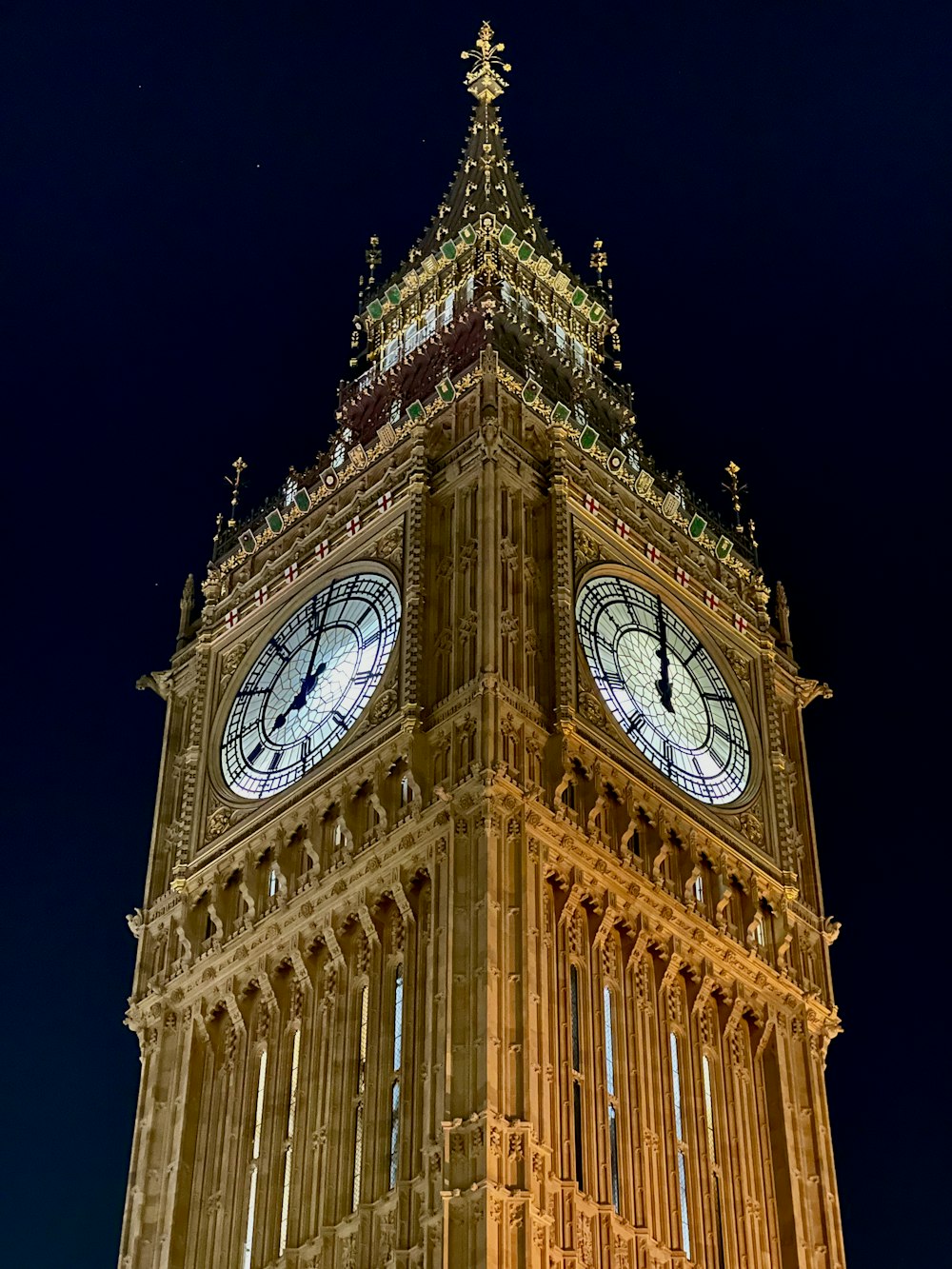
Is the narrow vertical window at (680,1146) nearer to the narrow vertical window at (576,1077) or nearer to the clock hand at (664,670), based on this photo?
the narrow vertical window at (576,1077)

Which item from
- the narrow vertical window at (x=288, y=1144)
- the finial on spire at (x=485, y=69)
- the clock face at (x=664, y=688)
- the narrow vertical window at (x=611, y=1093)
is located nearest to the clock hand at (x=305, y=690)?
the clock face at (x=664, y=688)

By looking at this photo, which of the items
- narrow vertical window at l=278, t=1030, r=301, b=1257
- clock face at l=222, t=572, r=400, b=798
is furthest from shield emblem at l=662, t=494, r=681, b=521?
narrow vertical window at l=278, t=1030, r=301, b=1257

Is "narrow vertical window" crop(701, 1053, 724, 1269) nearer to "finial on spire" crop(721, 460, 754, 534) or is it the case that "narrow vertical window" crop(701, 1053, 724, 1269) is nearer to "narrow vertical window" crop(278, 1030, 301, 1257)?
"narrow vertical window" crop(278, 1030, 301, 1257)

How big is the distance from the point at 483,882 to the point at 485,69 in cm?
3779

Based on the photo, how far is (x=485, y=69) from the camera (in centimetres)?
8044

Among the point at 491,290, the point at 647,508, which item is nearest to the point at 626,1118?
the point at 647,508

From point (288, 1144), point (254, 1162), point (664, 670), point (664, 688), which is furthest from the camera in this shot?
point (664, 670)

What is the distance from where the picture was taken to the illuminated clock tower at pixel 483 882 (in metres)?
49.2

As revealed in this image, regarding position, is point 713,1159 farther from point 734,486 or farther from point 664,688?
point 734,486

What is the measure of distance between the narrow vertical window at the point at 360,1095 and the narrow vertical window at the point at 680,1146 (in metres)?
6.70

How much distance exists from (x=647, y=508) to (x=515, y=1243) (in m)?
23.0

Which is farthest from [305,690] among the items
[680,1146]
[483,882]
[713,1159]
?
[713,1159]

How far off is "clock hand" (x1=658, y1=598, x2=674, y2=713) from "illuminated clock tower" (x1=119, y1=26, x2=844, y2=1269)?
0.41 feet

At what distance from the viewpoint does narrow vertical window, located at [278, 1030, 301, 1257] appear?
50.2m
